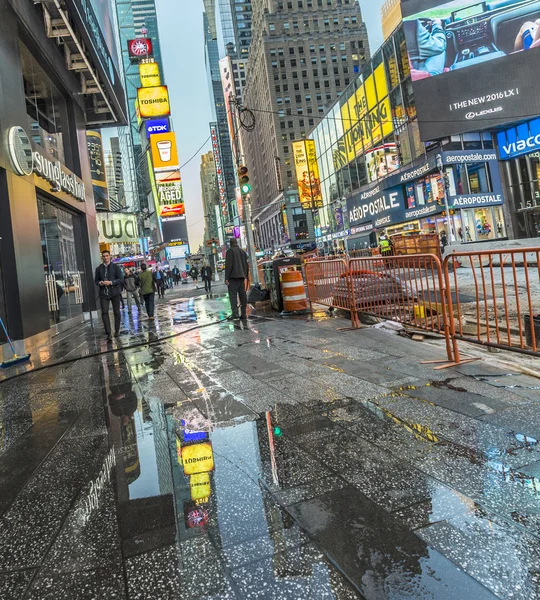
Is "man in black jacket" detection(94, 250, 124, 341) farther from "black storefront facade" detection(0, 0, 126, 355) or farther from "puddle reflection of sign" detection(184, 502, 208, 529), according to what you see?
"puddle reflection of sign" detection(184, 502, 208, 529)

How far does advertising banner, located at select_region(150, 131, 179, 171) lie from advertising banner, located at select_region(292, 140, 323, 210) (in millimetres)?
21322

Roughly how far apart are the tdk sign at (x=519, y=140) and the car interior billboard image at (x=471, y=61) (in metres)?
0.91

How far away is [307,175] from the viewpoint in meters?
60.2

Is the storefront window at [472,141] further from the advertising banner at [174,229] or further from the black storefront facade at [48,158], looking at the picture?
the advertising banner at [174,229]

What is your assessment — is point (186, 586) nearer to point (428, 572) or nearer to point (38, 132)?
point (428, 572)

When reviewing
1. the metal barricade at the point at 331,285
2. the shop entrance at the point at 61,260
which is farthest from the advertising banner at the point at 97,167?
the metal barricade at the point at 331,285

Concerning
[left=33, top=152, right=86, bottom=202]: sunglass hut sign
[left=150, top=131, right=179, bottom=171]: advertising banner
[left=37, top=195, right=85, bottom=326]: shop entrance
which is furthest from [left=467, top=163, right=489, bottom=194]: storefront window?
[left=150, top=131, right=179, bottom=171]: advertising banner

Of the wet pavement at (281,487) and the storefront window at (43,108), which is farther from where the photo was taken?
the storefront window at (43,108)

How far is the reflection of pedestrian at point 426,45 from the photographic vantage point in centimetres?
3559

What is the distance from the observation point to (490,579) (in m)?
1.91

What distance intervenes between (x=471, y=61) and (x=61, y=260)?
34.7 meters

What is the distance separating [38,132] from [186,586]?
14635 mm

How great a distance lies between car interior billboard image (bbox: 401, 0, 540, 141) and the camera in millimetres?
33344

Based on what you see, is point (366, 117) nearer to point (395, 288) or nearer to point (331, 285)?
point (331, 285)
